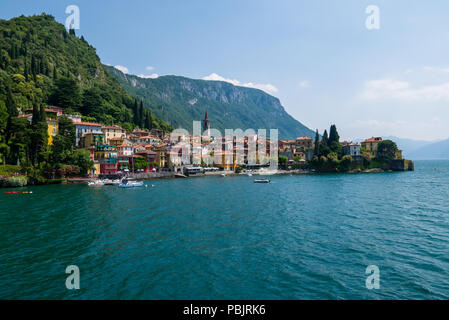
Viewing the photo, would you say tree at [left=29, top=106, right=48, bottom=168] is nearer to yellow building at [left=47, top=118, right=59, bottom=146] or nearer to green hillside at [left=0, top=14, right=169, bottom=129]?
yellow building at [left=47, top=118, right=59, bottom=146]

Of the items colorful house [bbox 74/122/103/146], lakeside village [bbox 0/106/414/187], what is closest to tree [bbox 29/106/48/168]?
lakeside village [bbox 0/106/414/187]

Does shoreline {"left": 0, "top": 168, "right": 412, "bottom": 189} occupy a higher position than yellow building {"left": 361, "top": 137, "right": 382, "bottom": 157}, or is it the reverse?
yellow building {"left": 361, "top": 137, "right": 382, "bottom": 157}

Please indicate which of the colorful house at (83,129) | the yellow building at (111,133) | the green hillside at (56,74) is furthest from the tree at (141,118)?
the colorful house at (83,129)

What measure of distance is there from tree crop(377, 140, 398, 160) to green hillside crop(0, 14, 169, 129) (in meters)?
104

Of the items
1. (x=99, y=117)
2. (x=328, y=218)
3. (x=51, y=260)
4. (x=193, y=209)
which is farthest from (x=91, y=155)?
(x=328, y=218)

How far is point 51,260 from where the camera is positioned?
15242mm

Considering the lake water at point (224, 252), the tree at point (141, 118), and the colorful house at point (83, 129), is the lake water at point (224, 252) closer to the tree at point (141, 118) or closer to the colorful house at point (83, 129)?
the colorful house at point (83, 129)

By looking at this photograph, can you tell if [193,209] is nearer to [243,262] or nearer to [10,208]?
[243,262]

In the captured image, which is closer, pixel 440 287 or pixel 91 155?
pixel 440 287

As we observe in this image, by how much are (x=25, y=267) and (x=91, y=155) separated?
207 ft

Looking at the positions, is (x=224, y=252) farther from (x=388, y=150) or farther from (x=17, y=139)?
(x=388, y=150)

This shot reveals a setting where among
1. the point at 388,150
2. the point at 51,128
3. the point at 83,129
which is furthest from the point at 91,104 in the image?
the point at 388,150

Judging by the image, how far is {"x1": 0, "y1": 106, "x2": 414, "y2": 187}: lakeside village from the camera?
6103cm
